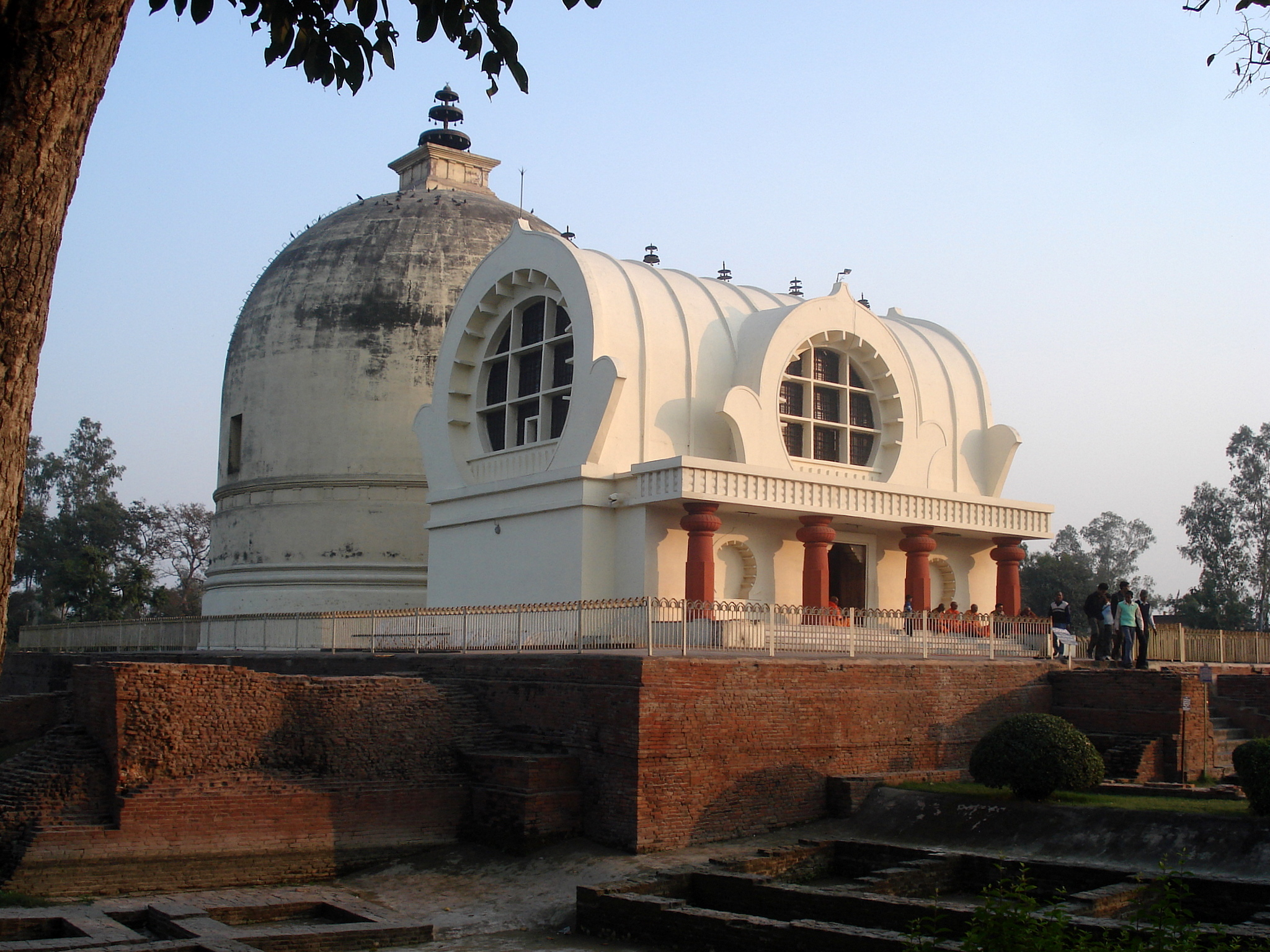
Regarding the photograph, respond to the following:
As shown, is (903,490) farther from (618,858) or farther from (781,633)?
(618,858)

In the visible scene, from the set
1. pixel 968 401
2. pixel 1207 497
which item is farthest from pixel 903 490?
pixel 1207 497

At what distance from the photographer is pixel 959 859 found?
12.4 meters

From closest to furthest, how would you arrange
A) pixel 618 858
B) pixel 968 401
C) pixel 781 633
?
1. pixel 618 858
2. pixel 781 633
3. pixel 968 401

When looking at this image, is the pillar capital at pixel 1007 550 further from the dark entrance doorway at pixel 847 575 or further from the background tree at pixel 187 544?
the background tree at pixel 187 544

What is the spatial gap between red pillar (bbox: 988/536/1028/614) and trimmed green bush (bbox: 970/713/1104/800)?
10055mm

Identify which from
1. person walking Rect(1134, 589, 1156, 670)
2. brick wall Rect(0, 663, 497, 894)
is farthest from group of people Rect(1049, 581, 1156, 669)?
brick wall Rect(0, 663, 497, 894)

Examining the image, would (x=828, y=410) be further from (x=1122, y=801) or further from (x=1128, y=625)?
(x=1122, y=801)

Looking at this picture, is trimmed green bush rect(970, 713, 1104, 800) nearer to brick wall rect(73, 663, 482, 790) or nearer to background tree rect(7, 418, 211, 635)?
brick wall rect(73, 663, 482, 790)

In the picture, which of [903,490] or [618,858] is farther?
[903,490]

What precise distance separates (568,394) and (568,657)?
25.3 ft

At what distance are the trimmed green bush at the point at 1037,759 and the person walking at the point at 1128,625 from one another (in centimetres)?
483

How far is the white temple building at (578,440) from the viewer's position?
20719mm

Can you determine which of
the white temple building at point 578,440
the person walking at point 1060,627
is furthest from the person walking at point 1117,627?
the white temple building at point 578,440

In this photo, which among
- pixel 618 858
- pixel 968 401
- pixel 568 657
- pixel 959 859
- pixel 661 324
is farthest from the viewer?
pixel 968 401
